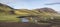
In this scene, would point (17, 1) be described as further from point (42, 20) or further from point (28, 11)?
point (42, 20)

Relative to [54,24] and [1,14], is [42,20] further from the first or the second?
[1,14]

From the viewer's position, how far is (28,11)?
1.48 meters

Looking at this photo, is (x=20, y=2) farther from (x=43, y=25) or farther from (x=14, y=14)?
(x=43, y=25)

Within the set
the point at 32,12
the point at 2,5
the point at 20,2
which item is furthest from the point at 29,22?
the point at 2,5

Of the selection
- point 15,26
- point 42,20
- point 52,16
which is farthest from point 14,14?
point 52,16

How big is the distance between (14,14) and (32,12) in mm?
200

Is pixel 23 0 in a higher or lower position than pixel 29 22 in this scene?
higher

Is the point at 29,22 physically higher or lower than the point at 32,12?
lower

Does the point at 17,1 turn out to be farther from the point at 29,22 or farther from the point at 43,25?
the point at 43,25

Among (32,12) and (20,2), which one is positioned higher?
(20,2)

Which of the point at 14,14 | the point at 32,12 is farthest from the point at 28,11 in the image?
the point at 14,14

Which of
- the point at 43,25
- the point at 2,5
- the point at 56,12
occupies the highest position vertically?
the point at 2,5

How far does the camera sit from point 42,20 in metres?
1.45

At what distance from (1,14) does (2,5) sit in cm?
10
